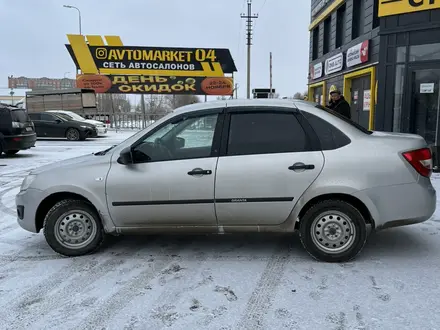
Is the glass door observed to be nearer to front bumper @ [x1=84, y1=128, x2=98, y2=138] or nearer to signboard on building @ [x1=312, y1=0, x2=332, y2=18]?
signboard on building @ [x1=312, y1=0, x2=332, y2=18]

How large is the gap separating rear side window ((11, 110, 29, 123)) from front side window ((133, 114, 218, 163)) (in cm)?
948

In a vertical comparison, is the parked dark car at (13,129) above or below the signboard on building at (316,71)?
below

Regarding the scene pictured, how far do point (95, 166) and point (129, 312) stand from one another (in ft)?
5.43

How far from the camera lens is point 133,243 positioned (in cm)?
486

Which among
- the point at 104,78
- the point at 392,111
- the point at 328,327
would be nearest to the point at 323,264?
the point at 328,327

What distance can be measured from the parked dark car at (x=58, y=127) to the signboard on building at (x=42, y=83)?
50642mm

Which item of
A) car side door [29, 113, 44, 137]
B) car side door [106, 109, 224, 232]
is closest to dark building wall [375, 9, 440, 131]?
car side door [106, 109, 224, 232]

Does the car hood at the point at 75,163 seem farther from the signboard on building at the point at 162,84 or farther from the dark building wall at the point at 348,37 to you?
the signboard on building at the point at 162,84

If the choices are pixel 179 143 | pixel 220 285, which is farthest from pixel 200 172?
pixel 220 285

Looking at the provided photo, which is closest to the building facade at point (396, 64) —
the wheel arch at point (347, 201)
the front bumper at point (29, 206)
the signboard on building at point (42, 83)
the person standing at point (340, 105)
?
the person standing at point (340, 105)

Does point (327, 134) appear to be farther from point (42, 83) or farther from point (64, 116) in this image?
point (42, 83)

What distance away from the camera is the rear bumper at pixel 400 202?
3.97m

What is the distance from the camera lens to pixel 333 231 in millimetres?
4082

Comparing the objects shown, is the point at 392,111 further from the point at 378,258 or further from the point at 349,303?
the point at 349,303
